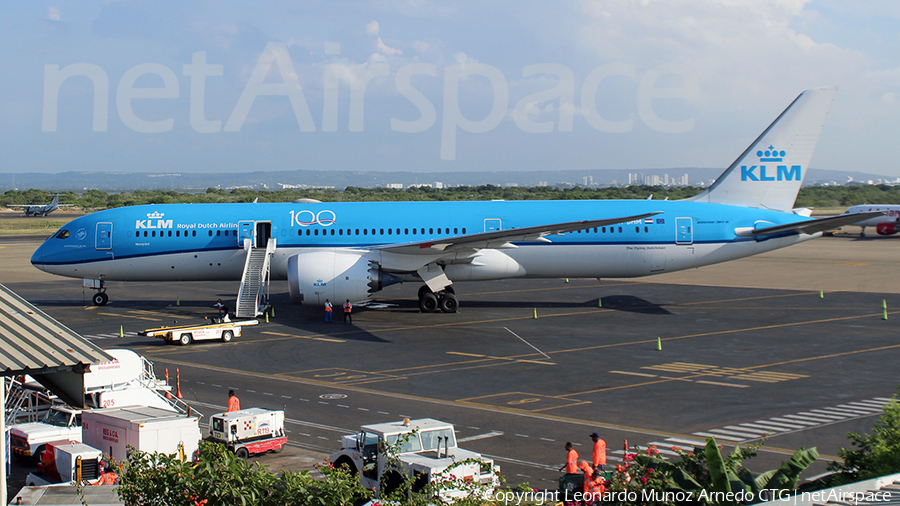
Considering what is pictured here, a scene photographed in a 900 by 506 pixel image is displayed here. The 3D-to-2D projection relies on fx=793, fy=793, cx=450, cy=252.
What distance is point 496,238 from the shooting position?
121ft

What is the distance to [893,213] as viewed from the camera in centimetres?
8806

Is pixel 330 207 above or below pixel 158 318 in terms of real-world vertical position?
above

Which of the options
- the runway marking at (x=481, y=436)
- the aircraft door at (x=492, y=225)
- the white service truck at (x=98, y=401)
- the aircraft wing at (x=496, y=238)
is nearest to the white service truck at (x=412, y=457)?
the runway marking at (x=481, y=436)

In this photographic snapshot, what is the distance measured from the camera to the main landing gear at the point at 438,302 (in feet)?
133

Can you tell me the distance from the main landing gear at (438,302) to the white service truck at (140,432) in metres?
22.0

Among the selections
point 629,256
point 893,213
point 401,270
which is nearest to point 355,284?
point 401,270

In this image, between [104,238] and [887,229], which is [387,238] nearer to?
[104,238]

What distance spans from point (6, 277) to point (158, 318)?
83.7ft

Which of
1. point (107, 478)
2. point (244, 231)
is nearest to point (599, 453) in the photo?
point (107, 478)

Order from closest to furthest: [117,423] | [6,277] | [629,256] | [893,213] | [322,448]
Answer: [117,423] → [322,448] → [629,256] → [6,277] → [893,213]

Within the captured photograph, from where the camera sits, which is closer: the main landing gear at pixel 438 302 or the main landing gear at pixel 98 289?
the main landing gear at pixel 438 302

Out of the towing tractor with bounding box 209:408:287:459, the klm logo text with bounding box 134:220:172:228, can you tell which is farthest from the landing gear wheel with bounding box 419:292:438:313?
the towing tractor with bounding box 209:408:287:459

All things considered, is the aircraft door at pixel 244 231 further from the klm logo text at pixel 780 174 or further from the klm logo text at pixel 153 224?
the klm logo text at pixel 780 174

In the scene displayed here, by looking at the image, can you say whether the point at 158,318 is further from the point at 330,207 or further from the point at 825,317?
→ the point at 825,317
